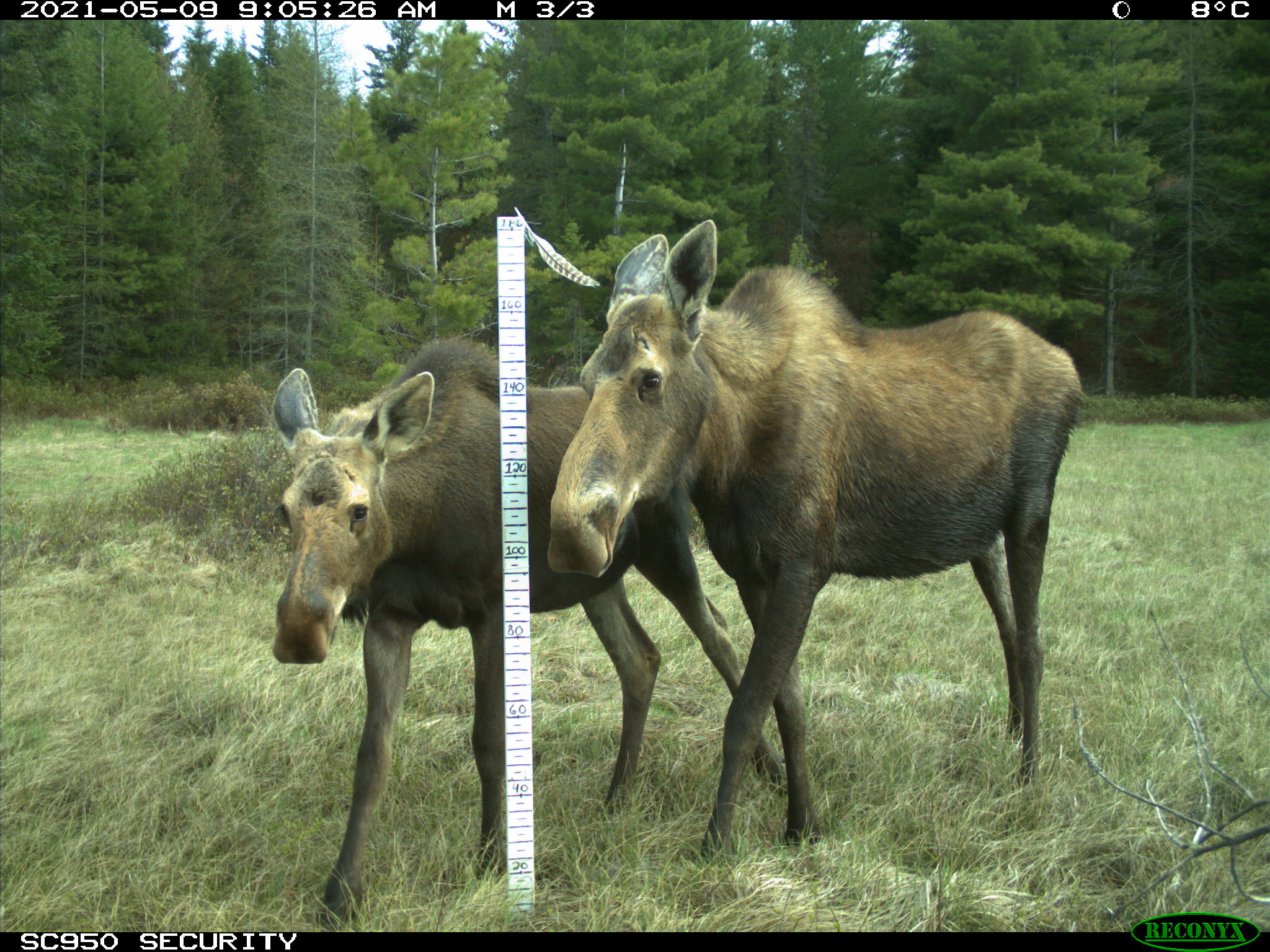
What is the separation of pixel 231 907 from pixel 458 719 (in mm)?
2011

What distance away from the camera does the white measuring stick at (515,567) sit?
10.7 ft

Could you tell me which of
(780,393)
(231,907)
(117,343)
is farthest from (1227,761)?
(117,343)

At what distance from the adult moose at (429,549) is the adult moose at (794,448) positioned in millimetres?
754

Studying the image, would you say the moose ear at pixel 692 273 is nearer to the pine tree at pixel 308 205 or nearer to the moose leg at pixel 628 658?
the moose leg at pixel 628 658

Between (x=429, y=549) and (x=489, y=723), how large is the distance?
835 millimetres

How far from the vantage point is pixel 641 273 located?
3.75 m

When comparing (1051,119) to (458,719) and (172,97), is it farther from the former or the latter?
(172,97)

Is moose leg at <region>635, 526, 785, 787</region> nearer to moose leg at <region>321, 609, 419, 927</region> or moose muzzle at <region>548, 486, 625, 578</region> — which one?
moose leg at <region>321, 609, 419, 927</region>

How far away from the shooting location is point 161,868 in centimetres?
360

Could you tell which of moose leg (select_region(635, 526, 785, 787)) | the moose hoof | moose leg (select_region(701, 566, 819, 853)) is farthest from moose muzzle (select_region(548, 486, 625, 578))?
the moose hoof

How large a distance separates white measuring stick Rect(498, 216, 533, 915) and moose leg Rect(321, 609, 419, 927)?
632 millimetres

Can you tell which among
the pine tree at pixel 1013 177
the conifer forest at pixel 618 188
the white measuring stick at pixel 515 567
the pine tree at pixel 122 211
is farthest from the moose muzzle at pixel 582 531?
the pine tree at pixel 122 211

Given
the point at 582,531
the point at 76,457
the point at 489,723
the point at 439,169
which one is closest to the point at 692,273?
the point at 582,531
